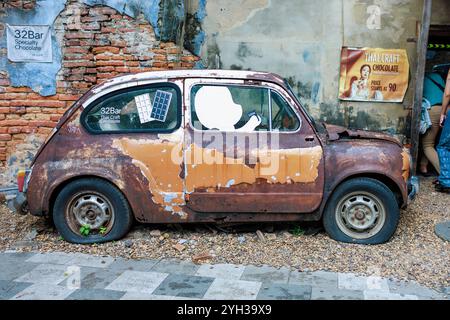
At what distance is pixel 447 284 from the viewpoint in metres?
4.23

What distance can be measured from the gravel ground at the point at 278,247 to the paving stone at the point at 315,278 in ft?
0.37

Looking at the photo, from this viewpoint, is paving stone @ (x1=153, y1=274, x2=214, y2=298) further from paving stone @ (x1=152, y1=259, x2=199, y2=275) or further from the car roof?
the car roof

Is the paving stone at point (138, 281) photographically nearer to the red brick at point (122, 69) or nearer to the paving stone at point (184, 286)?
the paving stone at point (184, 286)

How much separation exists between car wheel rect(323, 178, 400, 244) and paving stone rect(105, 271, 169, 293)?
1875 millimetres

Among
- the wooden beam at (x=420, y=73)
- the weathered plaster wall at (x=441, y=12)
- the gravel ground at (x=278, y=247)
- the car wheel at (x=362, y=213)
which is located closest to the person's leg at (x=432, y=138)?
the wooden beam at (x=420, y=73)

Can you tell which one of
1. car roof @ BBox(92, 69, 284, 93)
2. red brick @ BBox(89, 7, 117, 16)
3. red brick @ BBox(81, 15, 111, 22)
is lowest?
car roof @ BBox(92, 69, 284, 93)

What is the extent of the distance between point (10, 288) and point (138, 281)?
1.13 meters

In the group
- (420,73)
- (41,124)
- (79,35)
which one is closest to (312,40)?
(420,73)

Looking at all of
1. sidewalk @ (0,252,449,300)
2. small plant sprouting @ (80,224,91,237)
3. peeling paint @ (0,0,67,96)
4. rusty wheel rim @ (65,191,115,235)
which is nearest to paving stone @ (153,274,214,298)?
sidewalk @ (0,252,449,300)

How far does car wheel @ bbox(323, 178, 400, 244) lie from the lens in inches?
196

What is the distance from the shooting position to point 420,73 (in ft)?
23.0

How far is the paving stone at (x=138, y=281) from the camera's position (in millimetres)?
4207

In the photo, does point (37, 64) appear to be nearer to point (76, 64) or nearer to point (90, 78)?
point (76, 64)

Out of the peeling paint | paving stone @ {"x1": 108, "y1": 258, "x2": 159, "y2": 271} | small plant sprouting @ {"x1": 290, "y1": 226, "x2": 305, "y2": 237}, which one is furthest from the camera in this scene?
the peeling paint
